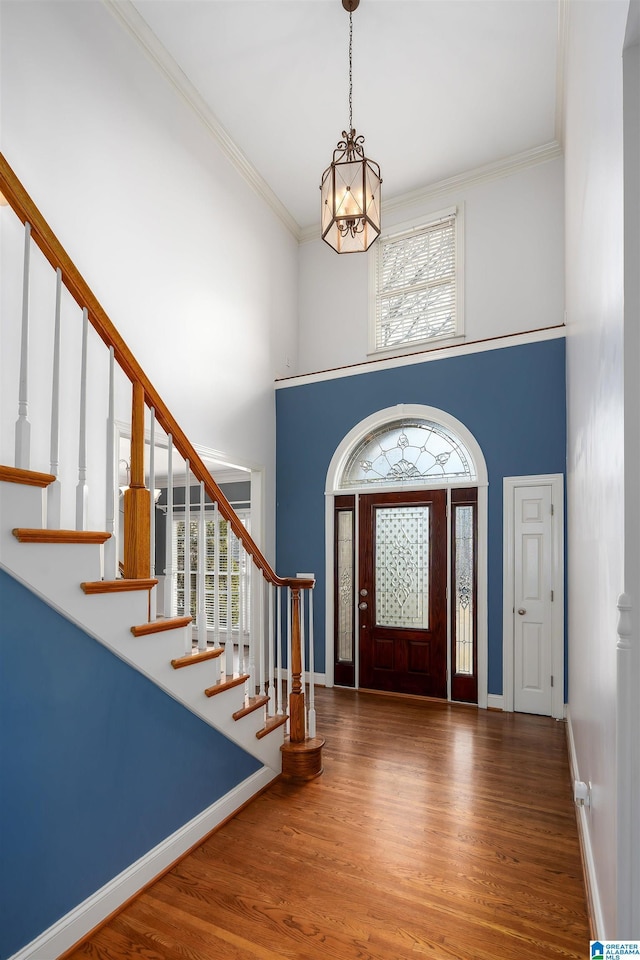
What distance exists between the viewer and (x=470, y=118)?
5.01 metres

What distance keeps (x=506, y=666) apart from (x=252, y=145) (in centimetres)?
549

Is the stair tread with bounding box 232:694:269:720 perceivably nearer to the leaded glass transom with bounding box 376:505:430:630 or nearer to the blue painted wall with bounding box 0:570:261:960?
the blue painted wall with bounding box 0:570:261:960

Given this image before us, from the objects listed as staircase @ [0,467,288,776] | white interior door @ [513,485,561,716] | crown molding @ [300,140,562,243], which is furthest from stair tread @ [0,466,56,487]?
crown molding @ [300,140,562,243]

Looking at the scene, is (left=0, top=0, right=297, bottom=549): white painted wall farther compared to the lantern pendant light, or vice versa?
the lantern pendant light

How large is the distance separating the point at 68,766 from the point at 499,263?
5512 mm

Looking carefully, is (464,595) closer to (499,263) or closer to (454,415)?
(454,415)

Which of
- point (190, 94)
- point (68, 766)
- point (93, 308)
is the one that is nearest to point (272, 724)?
point (68, 766)

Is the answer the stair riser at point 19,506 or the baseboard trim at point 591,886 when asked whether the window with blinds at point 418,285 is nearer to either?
the baseboard trim at point 591,886

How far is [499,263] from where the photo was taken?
5.46 meters

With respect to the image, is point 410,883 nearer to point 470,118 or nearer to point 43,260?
point 43,260

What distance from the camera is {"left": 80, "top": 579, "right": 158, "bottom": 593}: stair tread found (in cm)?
206

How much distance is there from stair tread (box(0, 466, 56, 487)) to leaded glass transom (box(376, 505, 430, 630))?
3829mm

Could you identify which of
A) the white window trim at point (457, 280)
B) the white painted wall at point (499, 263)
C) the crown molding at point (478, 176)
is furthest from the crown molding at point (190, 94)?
the crown molding at point (478, 176)

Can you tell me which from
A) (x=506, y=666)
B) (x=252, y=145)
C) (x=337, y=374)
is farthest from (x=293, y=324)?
(x=506, y=666)
